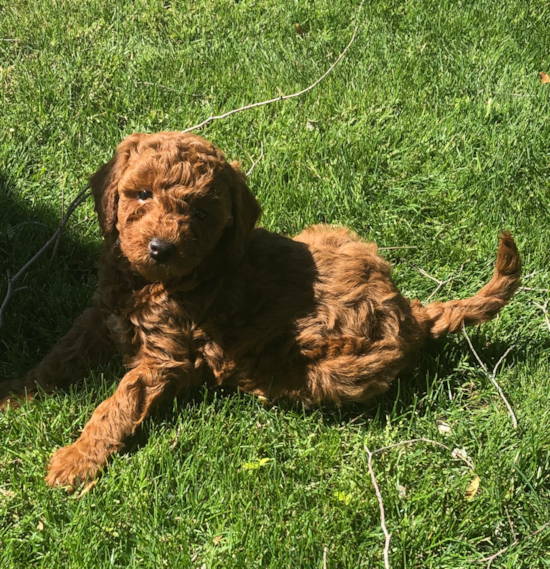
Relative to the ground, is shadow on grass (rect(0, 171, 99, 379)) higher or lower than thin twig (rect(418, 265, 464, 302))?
lower

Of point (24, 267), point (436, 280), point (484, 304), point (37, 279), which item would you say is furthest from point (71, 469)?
point (436, 280)

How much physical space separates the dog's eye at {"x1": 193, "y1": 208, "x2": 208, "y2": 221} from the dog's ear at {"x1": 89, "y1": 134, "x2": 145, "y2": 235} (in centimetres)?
41

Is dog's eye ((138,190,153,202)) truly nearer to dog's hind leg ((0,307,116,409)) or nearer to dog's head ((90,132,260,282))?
dog's head ((90,132,260,282))

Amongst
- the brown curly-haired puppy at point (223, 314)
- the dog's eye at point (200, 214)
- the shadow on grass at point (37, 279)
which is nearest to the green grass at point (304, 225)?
the shadow on grass at point (37, 279)

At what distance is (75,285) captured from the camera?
3.83 m

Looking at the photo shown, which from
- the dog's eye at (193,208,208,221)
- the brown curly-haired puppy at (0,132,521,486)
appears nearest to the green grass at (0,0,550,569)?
the brown curly-haired puppy at (0,132,521,486)

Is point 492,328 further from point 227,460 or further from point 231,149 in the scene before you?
point 231,149

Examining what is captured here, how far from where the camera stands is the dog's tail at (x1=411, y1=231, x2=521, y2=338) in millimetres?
3166

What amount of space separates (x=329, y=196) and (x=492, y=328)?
1.46 m

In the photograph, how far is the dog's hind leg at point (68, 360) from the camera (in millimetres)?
3173

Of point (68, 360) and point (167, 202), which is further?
point (68, 360)

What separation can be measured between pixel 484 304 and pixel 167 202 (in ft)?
5.77

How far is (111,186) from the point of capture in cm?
291

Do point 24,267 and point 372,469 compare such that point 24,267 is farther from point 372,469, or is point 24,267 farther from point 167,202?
point 372,469
